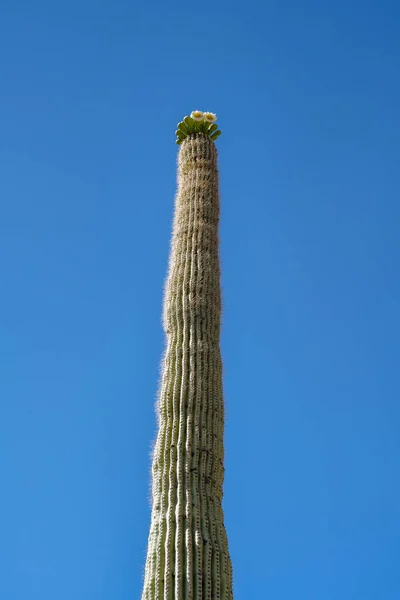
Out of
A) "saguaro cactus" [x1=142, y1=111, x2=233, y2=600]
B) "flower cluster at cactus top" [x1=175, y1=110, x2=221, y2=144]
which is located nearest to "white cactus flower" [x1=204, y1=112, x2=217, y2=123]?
"flower cluster at cactus top" [x1=175, y1=110, x2=221, y2=144]

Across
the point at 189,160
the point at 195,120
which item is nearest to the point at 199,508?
the point at 189,160

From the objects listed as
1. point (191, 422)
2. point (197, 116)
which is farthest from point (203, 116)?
point (191, 422)

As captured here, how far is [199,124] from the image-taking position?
805 centimetres

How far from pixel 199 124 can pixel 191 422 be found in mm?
3685

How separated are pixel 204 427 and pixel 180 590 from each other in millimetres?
1243

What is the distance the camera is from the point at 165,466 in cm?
539

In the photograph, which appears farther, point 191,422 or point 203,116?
point 203,116

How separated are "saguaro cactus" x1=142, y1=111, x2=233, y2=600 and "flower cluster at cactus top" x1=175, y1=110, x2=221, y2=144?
558 mm

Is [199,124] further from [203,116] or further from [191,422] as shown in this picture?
[191,422]

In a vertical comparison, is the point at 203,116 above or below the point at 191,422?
above

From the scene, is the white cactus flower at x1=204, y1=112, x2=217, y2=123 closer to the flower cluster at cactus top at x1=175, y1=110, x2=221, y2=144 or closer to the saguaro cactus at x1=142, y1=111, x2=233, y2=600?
the flower cluster at cactus top at x1=175, y1=110, x2=221, y2=144

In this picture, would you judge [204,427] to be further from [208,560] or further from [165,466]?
[208,560]

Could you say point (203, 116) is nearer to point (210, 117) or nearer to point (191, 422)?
point (210, 117)

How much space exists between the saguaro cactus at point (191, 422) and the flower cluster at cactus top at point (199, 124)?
558mm
